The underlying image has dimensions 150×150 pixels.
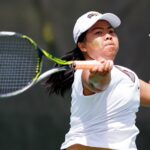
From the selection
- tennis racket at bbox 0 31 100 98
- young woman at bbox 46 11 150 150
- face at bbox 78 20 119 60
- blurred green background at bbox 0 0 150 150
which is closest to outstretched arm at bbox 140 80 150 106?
young woman at bbox 46 11 150 150

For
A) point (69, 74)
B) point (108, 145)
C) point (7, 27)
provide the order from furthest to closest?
point (7, 27)
point (69, 74)
point (108, 145)

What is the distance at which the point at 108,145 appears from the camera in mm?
3824

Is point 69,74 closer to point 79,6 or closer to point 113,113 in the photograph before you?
point 113,113

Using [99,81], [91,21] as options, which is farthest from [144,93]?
[99,81]

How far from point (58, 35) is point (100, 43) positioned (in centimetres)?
164

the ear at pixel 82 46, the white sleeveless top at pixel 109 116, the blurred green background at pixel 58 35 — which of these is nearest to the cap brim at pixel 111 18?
the ear at pixel 82 46

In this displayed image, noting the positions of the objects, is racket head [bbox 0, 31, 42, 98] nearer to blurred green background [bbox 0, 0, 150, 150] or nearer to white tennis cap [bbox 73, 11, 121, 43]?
white tennis cap [bbox 73, 11, 121, 43]

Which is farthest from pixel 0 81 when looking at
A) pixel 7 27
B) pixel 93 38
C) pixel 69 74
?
pixel 7 27

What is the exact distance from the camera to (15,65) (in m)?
4.39

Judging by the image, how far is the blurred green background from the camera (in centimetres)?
549

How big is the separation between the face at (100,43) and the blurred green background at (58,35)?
4.89 ft

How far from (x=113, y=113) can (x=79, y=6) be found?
5.95 feet

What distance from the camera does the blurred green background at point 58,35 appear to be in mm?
5492

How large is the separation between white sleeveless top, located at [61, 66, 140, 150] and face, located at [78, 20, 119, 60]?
0.38 feet
